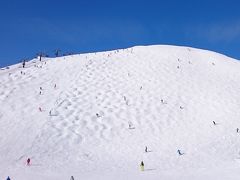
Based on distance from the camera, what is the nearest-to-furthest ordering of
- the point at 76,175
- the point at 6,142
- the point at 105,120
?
the point at 76,175 < the point at 6,142 < the point at 105,120

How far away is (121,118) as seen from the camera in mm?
35031

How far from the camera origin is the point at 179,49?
54.3 meters

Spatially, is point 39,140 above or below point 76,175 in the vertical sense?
above

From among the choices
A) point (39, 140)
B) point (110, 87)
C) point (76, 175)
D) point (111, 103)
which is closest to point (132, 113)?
point (111, 103)

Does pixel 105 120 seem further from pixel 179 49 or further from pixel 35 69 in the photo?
pixel 179 49

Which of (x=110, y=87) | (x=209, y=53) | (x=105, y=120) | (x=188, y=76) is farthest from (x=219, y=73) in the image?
(x=105, y=120)

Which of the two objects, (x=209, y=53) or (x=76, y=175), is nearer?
(x=76, y=175)

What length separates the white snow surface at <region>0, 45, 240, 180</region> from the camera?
27141mm

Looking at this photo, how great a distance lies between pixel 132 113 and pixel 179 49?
20.6 metres

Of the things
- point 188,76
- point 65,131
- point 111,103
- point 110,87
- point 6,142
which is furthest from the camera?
point 188,76


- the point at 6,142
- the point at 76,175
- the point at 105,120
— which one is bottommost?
the point at 76,175

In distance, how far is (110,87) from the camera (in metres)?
40.9

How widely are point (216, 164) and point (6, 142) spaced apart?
1443 centimetres

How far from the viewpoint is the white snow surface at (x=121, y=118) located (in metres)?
27.1
